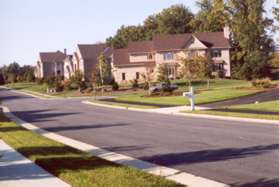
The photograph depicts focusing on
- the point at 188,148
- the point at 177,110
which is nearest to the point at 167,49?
the point at 177,110

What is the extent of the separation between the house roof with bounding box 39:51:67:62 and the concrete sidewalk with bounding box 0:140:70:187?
387 feet

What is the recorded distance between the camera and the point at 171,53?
80.4 meters

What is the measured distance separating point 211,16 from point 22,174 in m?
84.6

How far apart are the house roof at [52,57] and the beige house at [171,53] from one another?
47805 millimetres

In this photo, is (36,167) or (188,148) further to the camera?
(188,148)

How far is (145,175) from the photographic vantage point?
10836mm

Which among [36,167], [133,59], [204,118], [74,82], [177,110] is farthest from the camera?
[133,59]

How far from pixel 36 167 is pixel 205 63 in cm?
4688

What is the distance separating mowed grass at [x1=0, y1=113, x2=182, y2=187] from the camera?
33.2 ft

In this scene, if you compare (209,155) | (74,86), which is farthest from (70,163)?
(74,86)

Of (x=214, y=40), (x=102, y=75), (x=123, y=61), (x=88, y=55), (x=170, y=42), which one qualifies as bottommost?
(x=102, y=75)

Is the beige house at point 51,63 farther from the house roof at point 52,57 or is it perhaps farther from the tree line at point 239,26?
the tree line at point 239,26

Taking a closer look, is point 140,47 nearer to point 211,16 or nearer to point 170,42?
point 170,42

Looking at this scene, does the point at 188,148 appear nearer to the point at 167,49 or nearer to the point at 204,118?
the point at 204,118
